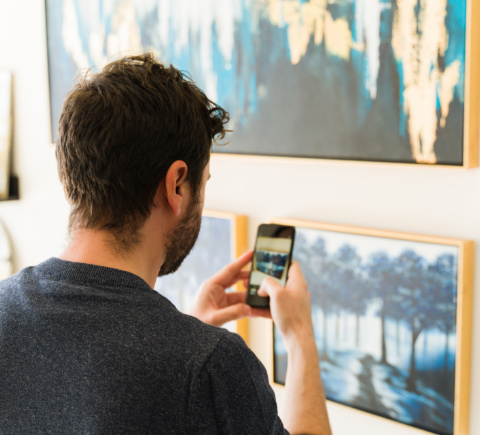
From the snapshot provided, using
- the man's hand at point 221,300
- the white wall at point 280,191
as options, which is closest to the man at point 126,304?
the man's hand at point 221,300

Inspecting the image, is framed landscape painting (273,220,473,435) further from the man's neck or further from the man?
the man's neck

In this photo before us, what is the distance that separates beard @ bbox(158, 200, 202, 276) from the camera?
0.80 metres

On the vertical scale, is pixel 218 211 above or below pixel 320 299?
above

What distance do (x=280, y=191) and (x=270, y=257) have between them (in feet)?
0.64

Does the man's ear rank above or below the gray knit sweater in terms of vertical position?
above

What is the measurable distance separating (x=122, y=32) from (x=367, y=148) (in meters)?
0.80

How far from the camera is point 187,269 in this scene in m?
1.56

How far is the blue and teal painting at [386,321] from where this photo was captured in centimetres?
111

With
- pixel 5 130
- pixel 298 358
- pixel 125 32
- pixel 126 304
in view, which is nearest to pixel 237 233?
pixel 298 358

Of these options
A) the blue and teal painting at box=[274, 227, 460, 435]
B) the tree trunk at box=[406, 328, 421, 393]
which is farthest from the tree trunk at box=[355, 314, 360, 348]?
the tree trunk at box=[406, 328, 421, 393]

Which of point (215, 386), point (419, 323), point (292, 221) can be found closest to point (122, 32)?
point (292, 221)

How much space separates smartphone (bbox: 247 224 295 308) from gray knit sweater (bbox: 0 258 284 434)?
1.66 ft

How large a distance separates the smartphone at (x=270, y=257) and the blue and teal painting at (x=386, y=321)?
8 cm

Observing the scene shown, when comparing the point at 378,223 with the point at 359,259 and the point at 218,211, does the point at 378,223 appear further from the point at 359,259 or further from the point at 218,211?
the point at 218,211
